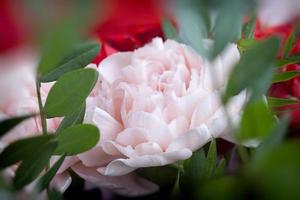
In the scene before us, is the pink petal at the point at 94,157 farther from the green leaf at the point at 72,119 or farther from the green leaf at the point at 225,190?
the green leaf at the point at 225,190

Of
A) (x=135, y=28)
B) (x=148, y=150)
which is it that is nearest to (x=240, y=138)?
(x=148, y=150)

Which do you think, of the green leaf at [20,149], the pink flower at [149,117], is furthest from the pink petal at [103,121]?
the green leaf at [20,149]

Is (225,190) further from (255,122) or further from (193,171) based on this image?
(193,171)

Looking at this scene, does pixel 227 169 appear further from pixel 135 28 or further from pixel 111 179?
pixel 135 28

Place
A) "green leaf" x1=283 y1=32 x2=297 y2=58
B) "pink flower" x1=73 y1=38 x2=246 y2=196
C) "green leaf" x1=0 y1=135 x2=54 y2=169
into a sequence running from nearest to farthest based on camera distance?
"green leaf" x1=0 y1=135 x2=54 y2=169 → "pink flower" x1=73 y1=38 x2=246 y2=196 → "green leaf" x1=283 y1=32 x2=297 y2=58

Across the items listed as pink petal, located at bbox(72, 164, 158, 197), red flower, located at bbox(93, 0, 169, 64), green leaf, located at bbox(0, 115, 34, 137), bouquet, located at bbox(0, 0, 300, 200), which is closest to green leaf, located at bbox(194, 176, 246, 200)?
bouquet, located at bbox(0, 0, 300, 200)

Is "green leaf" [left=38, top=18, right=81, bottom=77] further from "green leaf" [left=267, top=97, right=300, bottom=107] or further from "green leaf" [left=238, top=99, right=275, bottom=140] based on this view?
"green leaf" [left=267, top=97, right=300, bottom=107]

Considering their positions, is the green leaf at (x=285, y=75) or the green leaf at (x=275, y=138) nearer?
the green leaf at (x=275, y=138)

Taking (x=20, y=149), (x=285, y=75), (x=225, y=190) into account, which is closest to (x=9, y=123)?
(x=20, y=149)
